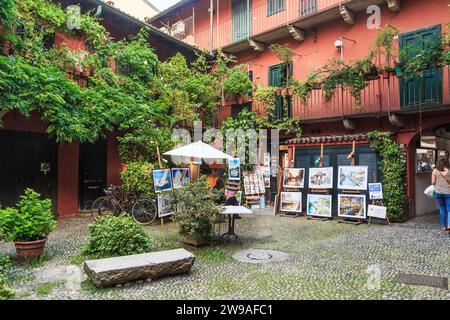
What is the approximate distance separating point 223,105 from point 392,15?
7428 millimetres

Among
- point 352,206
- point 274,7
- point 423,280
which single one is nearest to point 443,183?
point 352,206

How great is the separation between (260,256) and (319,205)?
4.91 meters

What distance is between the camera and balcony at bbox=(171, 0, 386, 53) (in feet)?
40.0

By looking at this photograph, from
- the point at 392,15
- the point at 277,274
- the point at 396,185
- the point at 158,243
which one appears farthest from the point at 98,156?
the point at 392,15

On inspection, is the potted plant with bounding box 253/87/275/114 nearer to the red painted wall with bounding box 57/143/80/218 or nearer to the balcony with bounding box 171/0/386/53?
the balcony with bounding box 171/0/386/53

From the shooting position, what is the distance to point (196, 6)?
17.8m

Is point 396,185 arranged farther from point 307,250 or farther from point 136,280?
point 136,280

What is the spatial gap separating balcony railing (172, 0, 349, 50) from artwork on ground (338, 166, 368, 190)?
237 inches

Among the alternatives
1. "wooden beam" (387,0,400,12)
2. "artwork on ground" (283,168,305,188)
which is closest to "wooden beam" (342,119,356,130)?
"artwork on ground" (283,168,305,188)

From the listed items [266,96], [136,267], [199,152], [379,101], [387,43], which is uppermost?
[387,43]

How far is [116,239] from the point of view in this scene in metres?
6.14

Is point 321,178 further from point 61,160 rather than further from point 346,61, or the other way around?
point 61,160

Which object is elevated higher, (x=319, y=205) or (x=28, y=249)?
(x=319, y=205)

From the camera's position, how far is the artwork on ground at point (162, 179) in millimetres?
9980
